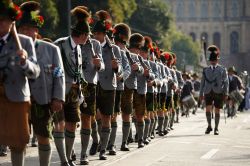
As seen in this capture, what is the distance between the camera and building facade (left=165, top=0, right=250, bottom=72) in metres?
179

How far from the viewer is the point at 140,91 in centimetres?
1575

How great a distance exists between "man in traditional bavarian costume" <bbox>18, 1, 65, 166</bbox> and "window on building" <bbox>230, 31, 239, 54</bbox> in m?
170

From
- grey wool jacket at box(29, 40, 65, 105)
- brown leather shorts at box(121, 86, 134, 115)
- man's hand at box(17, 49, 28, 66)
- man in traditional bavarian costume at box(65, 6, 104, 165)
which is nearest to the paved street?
man in traditional bavarian costume at box(65, 6, 104, 165)

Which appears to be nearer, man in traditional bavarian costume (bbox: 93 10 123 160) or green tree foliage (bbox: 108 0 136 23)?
man in traditional bavarian costume (bbox: 93 10 123 160)

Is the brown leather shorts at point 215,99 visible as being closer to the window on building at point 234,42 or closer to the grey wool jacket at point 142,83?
the grey wool jacket at point 142,83

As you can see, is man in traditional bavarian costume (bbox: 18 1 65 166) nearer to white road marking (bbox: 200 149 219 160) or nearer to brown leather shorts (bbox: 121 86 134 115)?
white road marking (bbox: 200 149 219 160)

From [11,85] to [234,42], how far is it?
175 metres

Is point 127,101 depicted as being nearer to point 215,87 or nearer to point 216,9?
point 215,87

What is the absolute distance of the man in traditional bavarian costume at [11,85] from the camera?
26.6 feet

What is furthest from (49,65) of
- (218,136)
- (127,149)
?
(218,136)

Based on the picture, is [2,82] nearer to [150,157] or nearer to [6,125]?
[6,125]

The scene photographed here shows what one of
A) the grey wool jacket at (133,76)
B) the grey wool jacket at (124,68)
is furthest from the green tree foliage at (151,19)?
the grey wool jacket at (124,68)

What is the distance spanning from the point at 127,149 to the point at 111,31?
2.07 meters

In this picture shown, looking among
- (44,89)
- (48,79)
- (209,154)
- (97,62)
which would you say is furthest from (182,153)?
(44,89)
